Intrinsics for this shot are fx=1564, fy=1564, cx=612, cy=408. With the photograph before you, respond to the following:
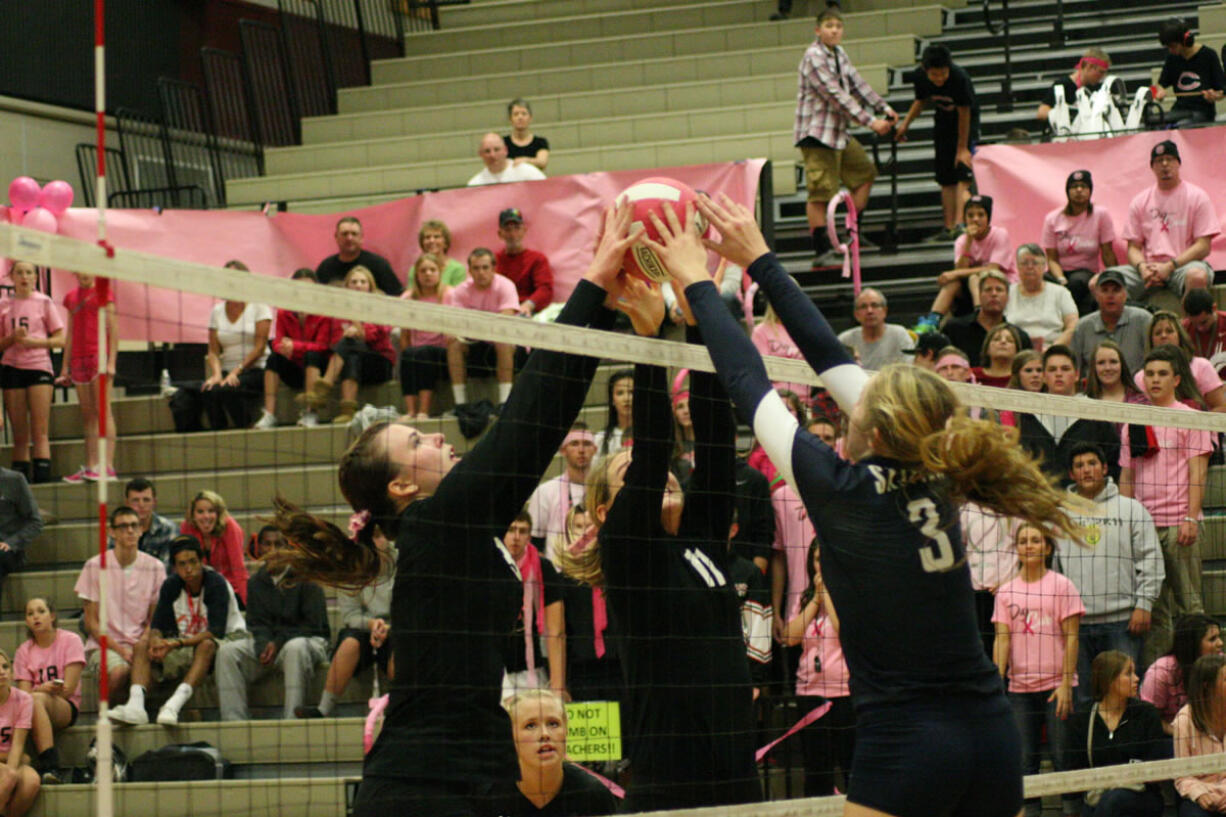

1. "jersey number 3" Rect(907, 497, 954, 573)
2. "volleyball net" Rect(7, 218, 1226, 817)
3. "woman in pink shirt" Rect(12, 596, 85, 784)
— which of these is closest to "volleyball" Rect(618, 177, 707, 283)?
"volleyball net" Rect(7, 218, 1226, 817)

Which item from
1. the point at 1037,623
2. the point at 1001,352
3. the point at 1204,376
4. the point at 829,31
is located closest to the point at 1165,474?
the point at 1204,376

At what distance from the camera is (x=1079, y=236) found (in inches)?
472

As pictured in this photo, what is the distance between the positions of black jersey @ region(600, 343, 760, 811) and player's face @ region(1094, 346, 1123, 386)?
5516mm

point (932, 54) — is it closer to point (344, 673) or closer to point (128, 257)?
point (344, 673)

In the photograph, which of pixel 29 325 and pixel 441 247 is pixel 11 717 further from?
pixel 441 247

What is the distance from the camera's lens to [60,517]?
37.4 feet

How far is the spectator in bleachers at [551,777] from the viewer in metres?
4.77

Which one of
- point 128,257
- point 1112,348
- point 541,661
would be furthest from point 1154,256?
point 128,257

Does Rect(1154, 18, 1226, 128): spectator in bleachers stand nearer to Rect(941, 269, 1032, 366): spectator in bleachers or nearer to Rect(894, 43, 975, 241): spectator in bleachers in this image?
Rect(894, 43, 975, 241): spectator in bleachers

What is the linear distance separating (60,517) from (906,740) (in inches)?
356

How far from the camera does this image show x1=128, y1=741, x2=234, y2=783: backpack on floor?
27.2 feet

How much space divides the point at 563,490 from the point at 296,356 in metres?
3.93

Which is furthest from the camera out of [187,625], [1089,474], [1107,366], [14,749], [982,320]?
[982,320]

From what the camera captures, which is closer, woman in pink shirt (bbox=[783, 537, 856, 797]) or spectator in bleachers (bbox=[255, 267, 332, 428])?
woman in pink shirt (bbox=[783, 537, 856, 797])
